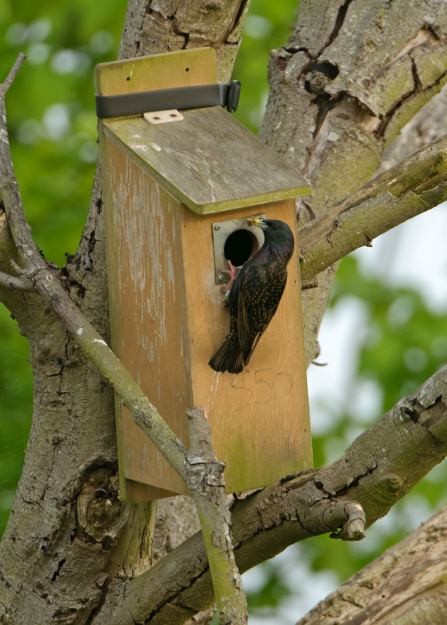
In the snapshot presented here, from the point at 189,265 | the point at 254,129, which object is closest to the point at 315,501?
the point at 189,265

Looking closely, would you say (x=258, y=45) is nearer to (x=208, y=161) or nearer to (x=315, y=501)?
(x=208, y=161)

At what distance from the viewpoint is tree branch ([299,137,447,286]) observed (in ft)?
8.64

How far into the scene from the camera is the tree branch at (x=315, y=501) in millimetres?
2115

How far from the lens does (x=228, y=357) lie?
2.42m

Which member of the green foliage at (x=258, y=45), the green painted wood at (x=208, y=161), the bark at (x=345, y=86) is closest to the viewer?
the green painted wood at (x=208, y=161)

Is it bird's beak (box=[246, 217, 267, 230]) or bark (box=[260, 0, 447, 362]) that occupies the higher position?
bark (box=[260, 0, 447, 362])

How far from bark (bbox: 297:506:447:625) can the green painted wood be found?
1189 millimetres

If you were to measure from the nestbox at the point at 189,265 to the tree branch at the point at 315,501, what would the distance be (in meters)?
0.16

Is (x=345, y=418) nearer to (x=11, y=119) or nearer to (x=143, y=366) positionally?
(x=11, y=119)

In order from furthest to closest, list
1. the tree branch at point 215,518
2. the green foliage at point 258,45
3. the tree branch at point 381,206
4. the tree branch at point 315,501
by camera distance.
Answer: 1. the green foliage at point 258,45
2. the tree branch at point 381,206
3. the tree branch at point 315,501
4. the tree branch at point 215,518

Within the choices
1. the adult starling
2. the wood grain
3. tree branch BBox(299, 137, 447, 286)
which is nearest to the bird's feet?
the adult starling

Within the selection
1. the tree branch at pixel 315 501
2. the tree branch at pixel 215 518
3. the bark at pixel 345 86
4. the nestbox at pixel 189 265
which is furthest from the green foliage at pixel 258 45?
the tree branch at pixel 215 518

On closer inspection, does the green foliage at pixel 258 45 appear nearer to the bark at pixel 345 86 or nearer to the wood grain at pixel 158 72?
the bark at pixel 345 86

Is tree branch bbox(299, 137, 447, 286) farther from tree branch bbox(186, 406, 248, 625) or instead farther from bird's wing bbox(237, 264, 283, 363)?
tree branch bbox(186, 406, 248, 625)
